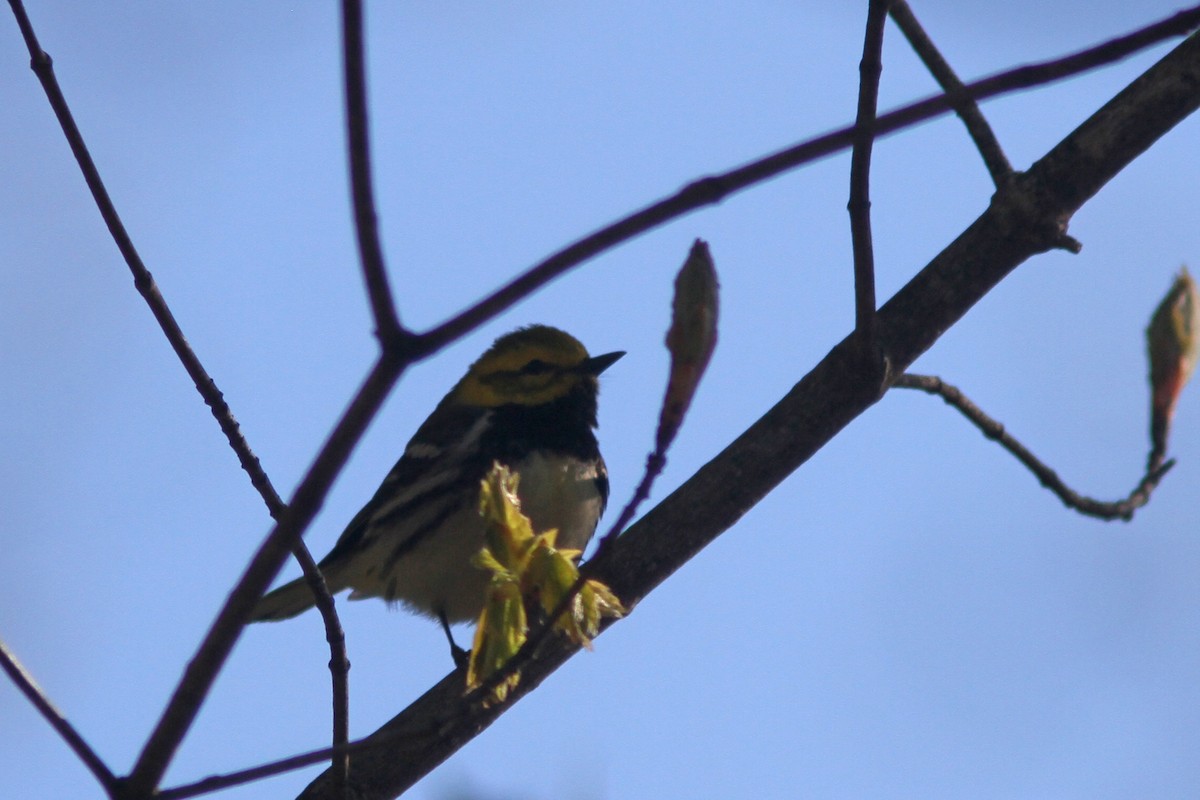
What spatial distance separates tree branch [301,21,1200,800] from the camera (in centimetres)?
316

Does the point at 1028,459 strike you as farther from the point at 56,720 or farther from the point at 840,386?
the point at 56,720

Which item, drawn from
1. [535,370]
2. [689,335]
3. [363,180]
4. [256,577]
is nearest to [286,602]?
[535,370]

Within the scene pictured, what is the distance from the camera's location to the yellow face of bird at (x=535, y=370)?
575cm

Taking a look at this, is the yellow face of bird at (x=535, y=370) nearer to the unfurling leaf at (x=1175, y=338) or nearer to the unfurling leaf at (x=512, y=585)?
the unfurling leaf at (x=1175, y=338)

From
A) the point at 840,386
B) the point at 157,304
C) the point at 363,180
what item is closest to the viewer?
the point at 363,180

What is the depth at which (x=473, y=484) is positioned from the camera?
5148 mm

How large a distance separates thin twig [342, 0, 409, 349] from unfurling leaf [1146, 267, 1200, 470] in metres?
2.48

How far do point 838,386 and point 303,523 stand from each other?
6.71ft

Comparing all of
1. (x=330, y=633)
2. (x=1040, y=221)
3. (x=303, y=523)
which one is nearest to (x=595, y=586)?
(x=330, y=633)

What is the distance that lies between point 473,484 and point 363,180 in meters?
3.82

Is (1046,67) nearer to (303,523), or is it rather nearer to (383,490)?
(303,523)

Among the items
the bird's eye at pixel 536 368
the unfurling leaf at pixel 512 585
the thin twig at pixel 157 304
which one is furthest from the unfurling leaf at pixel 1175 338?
the bird's eye at pixel 536 368

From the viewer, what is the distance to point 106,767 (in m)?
1.74

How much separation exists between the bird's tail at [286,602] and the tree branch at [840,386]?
8.17 feet
